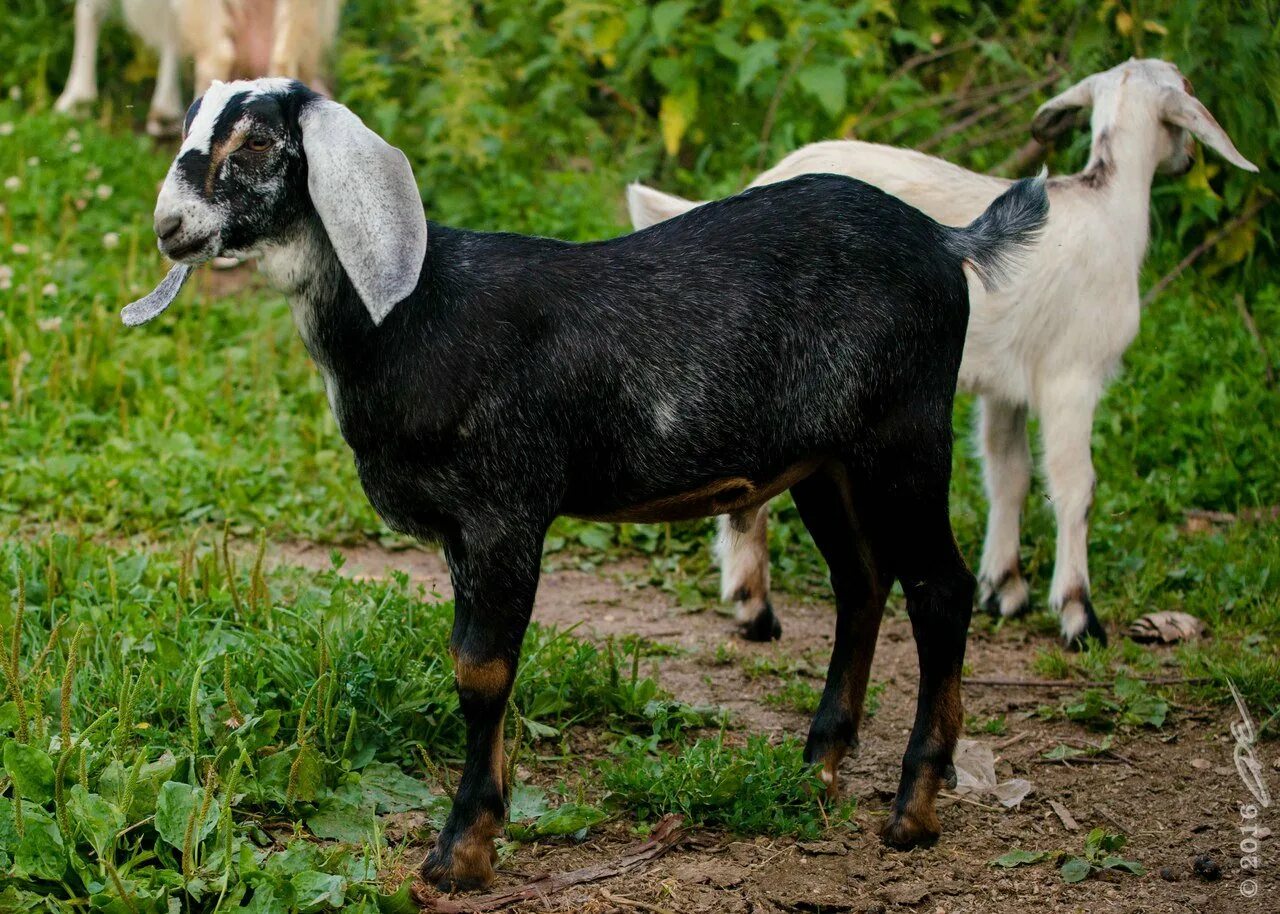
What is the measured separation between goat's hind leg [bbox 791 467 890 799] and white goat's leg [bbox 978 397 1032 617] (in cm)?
164

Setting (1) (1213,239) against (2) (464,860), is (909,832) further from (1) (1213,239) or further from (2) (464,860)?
(1) (1213,239)

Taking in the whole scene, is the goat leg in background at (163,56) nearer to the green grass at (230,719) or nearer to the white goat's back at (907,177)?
the green grass at (230,719)

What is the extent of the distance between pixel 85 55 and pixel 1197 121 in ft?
21.8

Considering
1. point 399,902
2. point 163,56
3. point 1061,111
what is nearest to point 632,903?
point 399,902

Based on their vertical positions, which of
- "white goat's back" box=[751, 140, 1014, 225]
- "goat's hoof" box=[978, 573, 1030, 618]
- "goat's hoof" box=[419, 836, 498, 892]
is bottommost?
"goat's hoof" box=[978, 573, 1030, 618]

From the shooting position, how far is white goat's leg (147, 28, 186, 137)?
→ 349 inches

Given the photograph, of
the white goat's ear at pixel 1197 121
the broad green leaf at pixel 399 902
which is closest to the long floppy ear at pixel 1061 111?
the white goat's ear at pixel 1197 121

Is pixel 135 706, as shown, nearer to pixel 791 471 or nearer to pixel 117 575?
pixel 117 575

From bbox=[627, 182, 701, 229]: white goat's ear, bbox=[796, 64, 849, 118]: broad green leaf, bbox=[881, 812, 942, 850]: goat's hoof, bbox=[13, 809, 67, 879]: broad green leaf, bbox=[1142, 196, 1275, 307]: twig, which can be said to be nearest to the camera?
bbox=[13, 809, 67, 879]: broad green leaf

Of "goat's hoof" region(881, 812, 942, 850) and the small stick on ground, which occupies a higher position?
"goat's hoof" region(881, 812, 942, 850)

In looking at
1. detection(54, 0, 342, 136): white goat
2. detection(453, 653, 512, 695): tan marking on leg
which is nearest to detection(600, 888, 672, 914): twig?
detection(453, 653, 512, 695): tan marking on leg

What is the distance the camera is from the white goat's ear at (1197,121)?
5395mm

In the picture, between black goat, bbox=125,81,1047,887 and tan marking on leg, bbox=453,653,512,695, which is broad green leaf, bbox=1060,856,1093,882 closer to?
black goat, bbox=125,81,1047,887

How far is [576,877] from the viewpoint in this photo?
11.4 ft
